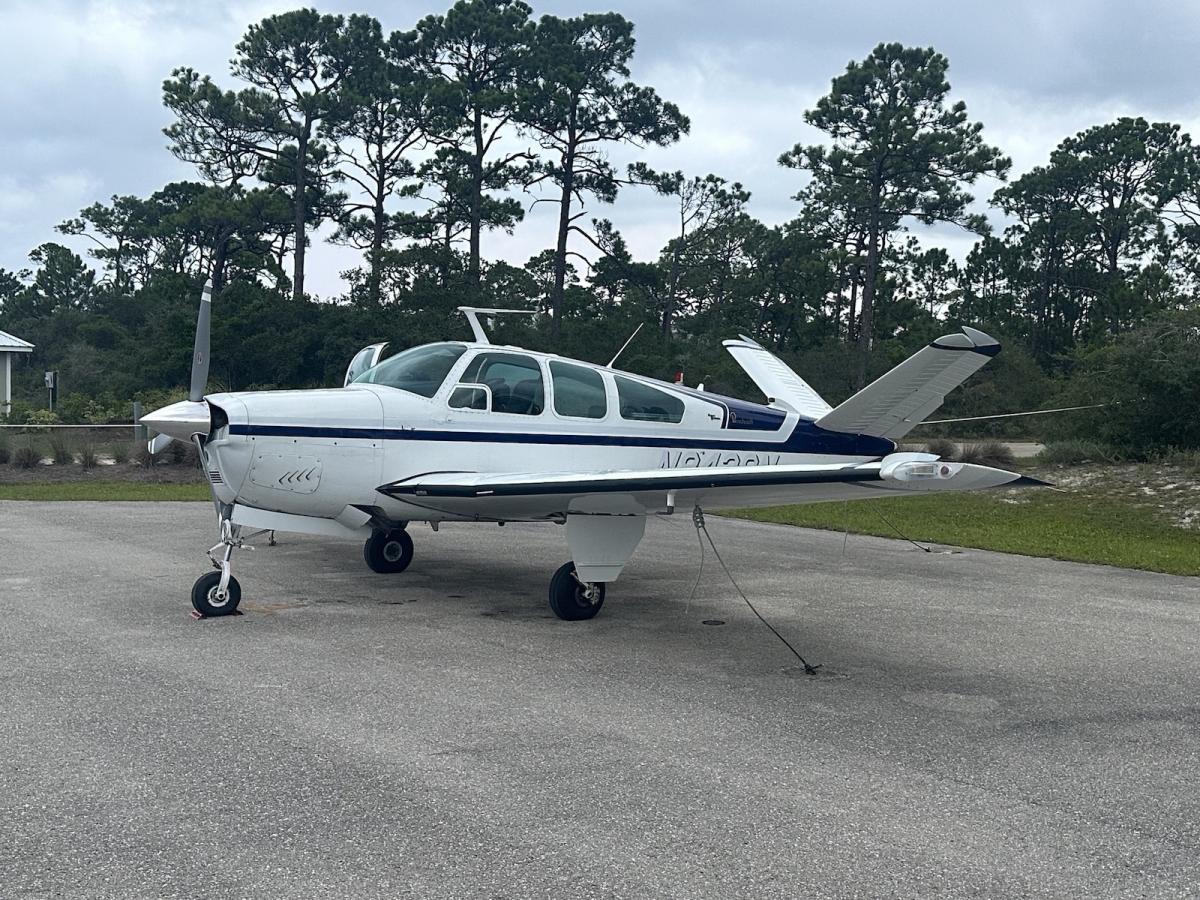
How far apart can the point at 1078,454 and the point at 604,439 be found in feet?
50.1

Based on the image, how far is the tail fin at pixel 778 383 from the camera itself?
11931 millimetres

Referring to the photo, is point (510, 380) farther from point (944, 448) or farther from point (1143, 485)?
point (944, 448)

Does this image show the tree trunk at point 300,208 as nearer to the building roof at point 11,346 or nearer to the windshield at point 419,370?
the building roof at point 11,346

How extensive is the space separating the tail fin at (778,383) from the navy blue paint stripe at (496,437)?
5.18 ft

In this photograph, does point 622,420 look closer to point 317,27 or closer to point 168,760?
point 168,760

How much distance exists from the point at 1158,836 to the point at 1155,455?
1793 centimetres

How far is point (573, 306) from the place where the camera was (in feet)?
154

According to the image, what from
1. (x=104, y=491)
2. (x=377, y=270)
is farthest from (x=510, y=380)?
(x=377, y=270)

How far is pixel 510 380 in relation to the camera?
356 inches

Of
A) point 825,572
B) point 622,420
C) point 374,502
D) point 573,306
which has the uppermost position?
point 573,306

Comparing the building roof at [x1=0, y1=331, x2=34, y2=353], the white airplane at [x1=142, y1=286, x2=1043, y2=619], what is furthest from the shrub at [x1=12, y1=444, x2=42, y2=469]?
the building roof at [x1=0, y1=331, x2=34, y2=353]

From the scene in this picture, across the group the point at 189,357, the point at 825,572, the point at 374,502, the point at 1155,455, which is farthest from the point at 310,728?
the point at 189,357

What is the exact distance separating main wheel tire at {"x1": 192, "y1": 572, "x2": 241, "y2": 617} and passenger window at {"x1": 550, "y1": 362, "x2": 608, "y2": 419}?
3.08 metres

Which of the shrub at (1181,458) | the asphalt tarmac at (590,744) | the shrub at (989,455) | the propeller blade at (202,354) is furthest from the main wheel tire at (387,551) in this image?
the shrub at (989,455)
